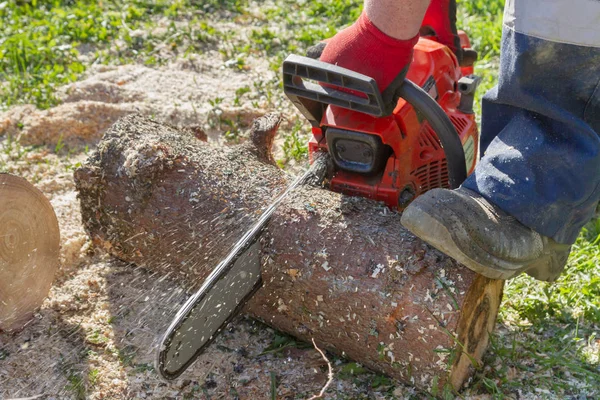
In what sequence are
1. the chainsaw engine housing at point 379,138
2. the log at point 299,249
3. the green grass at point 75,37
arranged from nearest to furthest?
1. the log at point 299,249
2. the chainsaw engine housing at point 379,138
3. the green grass at point 75,37

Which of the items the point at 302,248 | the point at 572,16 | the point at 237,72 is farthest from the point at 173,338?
the point at 237,72

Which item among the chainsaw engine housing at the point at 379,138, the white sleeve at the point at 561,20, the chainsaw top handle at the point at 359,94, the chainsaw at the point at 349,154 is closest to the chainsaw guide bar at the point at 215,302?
the chainsaw at the point at 349,154

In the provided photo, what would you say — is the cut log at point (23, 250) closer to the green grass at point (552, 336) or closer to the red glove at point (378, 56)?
the red glove at point (378, 56)

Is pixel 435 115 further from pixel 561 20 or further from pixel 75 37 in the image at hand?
pixel 75 37

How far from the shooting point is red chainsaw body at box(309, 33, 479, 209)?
7.86 feet

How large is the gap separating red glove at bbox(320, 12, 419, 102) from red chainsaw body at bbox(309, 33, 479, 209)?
0.15 m

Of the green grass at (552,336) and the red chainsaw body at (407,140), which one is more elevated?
the red chainsaw body at (407,140)

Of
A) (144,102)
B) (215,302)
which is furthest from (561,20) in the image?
(144,102)

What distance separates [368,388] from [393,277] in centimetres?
47

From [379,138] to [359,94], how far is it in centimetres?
19

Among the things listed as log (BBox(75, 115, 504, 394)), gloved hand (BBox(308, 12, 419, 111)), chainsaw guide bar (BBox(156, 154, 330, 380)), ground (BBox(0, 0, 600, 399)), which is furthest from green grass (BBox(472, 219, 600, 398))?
gloved hand (BBox(308, 12, 419, 111))

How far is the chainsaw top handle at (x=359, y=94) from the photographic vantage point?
2230mm

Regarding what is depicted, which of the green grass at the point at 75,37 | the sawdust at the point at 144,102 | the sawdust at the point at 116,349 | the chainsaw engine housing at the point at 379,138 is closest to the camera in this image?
the chainsaw engine housing at the point at 379,138

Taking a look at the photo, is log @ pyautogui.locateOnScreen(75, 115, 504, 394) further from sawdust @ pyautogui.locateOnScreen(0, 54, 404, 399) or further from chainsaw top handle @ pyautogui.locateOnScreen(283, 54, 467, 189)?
chainsaw top handle @ pyautogui.locateOnScreen(283, 54, 467, 189)
